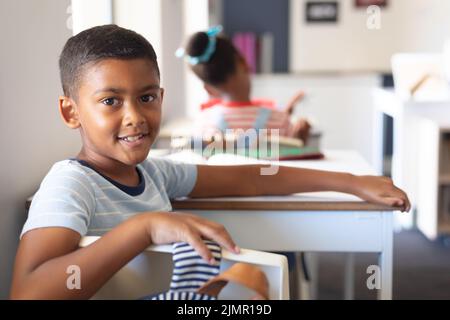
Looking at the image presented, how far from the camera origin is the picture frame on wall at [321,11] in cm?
529

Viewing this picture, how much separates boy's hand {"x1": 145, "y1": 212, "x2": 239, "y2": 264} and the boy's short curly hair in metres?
0.29

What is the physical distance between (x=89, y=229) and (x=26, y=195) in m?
0.32

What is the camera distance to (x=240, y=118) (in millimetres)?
A: 2490

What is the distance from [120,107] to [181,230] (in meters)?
0.26

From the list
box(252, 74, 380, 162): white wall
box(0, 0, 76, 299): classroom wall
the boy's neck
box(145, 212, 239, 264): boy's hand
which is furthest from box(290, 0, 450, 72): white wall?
box(145, 212, 239, 264): boy's hand

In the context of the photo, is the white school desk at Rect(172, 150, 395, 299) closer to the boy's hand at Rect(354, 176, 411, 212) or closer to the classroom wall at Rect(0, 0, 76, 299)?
the boy's hand at Rect(354, 176, 411, 212)

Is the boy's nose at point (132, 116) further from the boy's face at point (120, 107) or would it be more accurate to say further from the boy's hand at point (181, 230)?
the boy's hand at point (181, 230)

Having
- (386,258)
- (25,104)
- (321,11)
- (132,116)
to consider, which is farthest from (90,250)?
(321,11)

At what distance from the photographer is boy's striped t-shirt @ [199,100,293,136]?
2.48m

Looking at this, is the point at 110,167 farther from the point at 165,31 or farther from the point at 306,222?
the point at 165,31

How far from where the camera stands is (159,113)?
3.76 ft

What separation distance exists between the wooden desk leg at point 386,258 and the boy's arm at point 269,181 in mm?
74

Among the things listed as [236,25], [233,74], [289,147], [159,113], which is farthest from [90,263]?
[236,25]

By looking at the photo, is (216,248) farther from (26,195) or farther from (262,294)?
(26,195)
